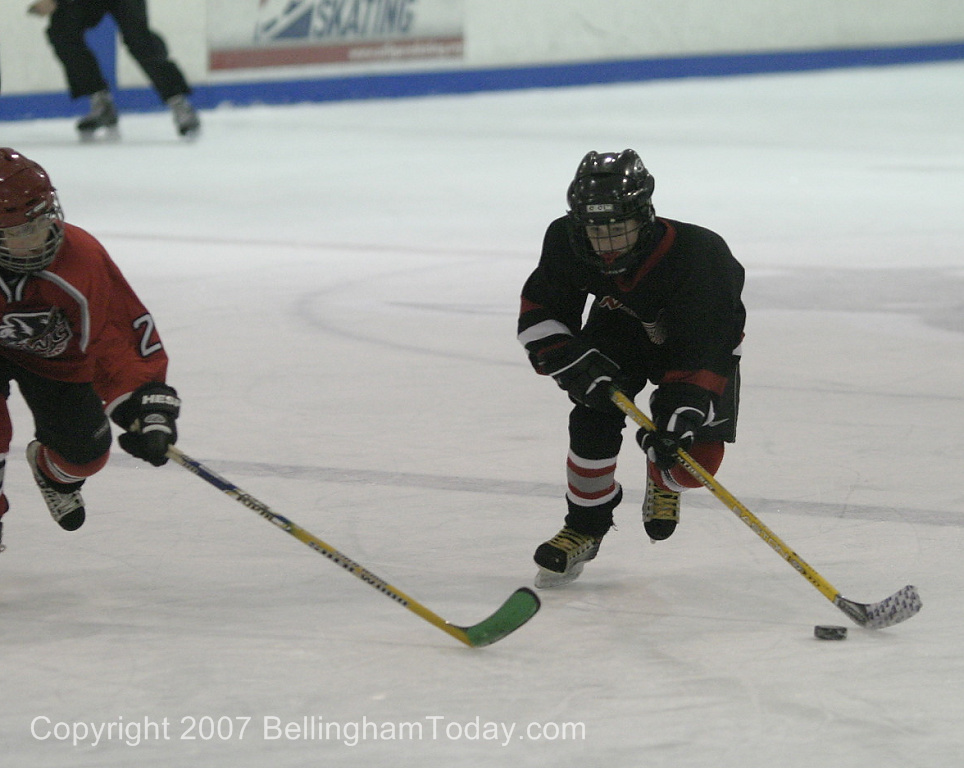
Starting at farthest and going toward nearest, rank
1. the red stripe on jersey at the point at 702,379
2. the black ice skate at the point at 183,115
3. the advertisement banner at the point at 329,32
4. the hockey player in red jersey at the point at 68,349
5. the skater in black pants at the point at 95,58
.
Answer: the advertisement banner at the point at 329,32 → the black ice skate at the point at 183,115 → the skater in black pants at the point at 95,58 → the red stripe on jersey at the point at 702,379 → the hockey player in red jersey at the point at 68,349

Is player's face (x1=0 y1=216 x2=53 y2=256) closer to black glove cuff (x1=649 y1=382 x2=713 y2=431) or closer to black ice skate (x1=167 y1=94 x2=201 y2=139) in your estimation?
black glove cuff (x1=649 y1=382 x2=713 y2=431)

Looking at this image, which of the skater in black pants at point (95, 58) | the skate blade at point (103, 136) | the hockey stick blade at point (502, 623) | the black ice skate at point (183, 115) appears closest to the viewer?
the hockey stick blade at point (502, 623)

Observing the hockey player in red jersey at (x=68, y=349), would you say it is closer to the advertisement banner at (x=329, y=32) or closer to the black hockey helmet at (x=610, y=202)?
the black hockey helmet at (x=610, y=202)

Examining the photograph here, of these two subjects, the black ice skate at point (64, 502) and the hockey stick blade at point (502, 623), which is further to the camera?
the black ice skate at point (64, 502)

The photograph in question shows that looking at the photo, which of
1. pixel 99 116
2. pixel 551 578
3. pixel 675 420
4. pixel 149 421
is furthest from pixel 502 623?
pixel 99 116

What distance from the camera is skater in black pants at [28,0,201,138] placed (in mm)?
8789

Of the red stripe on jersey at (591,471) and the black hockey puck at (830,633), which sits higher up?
the red stripe on jersey at (591,471)

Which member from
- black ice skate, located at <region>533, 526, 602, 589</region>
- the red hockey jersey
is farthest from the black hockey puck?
the red hockey jersey

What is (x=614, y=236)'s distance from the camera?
2.51 m

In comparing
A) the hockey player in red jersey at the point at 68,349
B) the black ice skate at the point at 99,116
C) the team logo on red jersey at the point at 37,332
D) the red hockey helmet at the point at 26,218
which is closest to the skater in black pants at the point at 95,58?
the black ice skate at the point at 99,116

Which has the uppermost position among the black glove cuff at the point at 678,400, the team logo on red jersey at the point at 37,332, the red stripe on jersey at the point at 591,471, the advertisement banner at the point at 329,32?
the team logo on red jersey at the point at 37,332

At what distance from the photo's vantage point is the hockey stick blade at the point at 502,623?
2.34 meters

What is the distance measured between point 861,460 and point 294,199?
4.28 meters

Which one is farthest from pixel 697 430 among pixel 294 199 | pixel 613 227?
pixel 294 199
